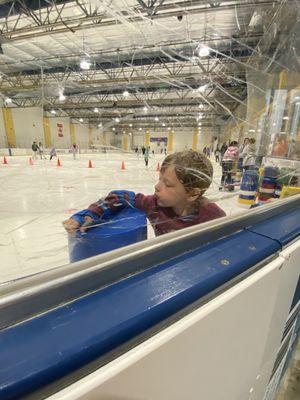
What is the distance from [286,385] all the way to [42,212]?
1.62 metres

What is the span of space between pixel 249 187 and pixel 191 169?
1.09m

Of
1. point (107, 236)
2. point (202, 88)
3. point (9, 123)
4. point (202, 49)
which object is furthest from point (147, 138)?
point (9, 123)

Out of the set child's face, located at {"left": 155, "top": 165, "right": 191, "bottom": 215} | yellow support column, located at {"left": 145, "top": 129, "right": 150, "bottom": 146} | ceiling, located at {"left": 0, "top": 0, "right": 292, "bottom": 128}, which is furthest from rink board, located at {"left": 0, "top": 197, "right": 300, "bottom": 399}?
yellow support column, located at {"left": 145, "top": 129, "right": 150, "bottom": 146}

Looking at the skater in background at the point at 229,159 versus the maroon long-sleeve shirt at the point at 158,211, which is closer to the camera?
the maroon long-sleeve shirt at the point at 158,211

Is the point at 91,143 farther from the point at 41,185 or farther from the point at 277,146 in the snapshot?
the point at 277,146

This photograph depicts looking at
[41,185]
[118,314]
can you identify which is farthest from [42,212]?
[118,314]

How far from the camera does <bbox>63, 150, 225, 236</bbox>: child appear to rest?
771mm

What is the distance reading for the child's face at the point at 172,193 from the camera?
79cm

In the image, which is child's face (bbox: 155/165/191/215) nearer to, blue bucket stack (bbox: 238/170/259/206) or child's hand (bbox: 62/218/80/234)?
child's hand (bbox: 62/218/80/234)

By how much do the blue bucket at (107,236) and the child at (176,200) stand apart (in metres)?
0.09

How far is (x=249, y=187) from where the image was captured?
167cm

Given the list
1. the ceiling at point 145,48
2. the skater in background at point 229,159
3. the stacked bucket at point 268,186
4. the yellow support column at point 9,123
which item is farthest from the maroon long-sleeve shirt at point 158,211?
the yellow support column at point 9,123

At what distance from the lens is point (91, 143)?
3.53 ft

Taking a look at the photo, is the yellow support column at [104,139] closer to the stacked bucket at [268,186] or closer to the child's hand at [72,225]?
the child's hand at [72,225]
